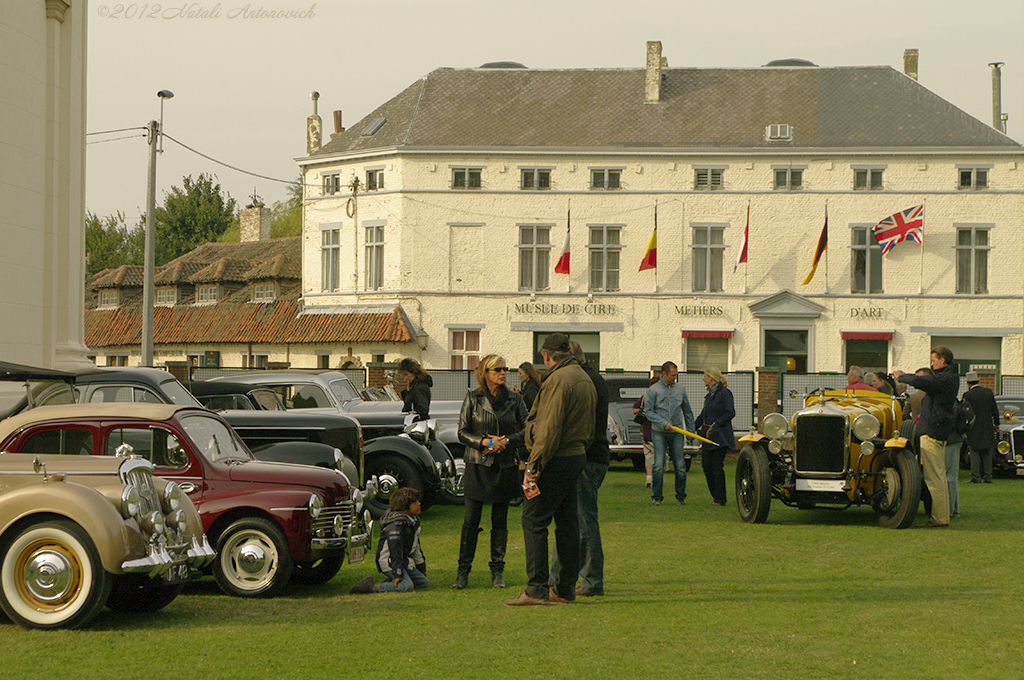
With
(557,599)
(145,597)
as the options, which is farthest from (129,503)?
(557,599)

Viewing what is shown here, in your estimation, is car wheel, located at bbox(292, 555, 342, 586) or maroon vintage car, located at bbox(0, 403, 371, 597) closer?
maroon vintage car, located at bbox(0, 403, 371, 597)

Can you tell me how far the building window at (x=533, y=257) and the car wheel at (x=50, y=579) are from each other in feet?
112


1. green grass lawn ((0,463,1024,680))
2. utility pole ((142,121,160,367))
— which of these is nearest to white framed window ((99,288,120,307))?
utility pole ((142,121,160,367))

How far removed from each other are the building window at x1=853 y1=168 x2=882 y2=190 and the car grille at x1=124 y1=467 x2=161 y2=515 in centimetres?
3553

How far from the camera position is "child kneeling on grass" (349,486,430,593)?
9.24 metres

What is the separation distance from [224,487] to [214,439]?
63 cm

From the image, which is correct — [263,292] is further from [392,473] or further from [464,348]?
[392,473]

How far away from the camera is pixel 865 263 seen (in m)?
40.0

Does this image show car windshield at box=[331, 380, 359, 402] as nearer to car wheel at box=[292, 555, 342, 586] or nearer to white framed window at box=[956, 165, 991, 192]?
car wheel at box=[292, 555, 342, 586]

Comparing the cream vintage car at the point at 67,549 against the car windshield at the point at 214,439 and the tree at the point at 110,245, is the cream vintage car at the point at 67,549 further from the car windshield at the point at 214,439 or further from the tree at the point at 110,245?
the tree at the point at 110,245

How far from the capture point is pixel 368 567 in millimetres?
10781

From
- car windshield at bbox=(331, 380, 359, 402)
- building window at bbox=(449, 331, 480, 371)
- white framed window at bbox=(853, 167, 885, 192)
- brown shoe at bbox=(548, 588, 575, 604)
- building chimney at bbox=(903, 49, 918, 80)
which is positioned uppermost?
building chimney at bbox=(903, 49, 918, 80)

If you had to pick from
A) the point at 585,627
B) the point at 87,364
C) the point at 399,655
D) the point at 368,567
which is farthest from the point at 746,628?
the point at 87,364

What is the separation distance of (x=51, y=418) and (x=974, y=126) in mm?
37718
